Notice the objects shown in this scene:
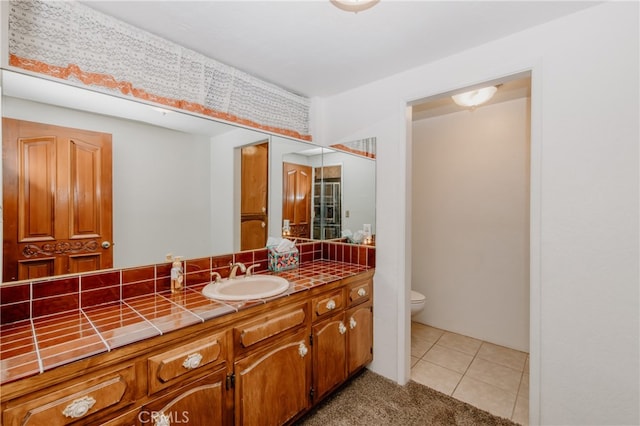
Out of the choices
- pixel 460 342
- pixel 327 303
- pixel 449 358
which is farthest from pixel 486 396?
pixel 327 303

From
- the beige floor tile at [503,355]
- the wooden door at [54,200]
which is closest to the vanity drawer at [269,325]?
the wooden door at [54,200]

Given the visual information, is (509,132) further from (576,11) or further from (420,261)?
(420,261)

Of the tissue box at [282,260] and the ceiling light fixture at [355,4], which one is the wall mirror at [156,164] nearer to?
the tissue box at [282,260]

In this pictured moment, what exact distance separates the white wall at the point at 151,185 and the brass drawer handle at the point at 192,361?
64 cm

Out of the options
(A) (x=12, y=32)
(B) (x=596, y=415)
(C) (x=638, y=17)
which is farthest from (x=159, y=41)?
(B) (x=596, y=415)

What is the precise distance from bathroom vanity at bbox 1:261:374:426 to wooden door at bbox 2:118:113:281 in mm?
434

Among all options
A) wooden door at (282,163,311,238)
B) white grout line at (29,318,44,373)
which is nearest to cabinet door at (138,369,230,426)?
white grout line at (29,318,44,373)

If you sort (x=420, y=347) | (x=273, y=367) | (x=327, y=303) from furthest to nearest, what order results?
(x=420, y=347), (x=327, y=303), (x=273, y=367)

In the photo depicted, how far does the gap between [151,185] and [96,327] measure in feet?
2.50

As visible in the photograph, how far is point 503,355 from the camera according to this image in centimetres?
246

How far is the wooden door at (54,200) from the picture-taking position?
46.1 inches

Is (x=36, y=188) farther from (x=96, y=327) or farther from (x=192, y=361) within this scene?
(x=192, y=361)

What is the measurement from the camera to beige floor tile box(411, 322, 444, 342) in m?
2.82

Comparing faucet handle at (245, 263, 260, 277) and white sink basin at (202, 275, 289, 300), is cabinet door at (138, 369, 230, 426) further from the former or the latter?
faucet handle at (245, 263, 260, 277)
